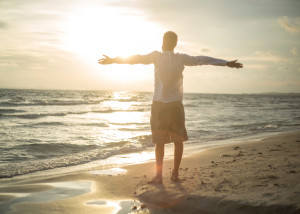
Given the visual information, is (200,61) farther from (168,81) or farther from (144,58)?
(144,58)

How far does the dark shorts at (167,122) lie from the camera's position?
4.38 metres

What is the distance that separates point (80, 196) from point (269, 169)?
2.91 metres

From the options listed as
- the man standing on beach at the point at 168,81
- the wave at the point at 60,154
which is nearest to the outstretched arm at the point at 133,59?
the man standing on beach at the point at 168,81

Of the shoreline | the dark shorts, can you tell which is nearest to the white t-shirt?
the dark shorts

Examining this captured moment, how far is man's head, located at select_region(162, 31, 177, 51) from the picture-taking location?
4391 mm

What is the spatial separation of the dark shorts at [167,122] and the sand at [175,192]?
27.3 inches

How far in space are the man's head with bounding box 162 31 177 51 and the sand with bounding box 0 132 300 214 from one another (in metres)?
2.03

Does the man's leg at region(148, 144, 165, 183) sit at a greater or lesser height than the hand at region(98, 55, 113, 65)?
lesser

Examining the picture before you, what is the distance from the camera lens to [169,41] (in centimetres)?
439

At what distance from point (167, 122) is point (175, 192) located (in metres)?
1.03

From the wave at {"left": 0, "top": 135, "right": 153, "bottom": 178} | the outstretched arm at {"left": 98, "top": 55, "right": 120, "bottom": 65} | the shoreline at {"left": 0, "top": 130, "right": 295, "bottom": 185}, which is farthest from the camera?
the wave at {"left": 0, "top": 135, "right": 153, "bottom": 178}

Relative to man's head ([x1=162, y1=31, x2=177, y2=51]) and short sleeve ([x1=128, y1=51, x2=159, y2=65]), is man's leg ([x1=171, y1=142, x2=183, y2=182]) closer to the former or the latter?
short sleeve ([x1=128, y1=51, x2=159, y2=65])

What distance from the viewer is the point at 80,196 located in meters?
4.25

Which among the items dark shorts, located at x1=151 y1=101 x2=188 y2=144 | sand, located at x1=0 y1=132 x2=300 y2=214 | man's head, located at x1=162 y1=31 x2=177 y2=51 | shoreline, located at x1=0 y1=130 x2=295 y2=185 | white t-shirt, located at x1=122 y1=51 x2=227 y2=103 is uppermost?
man's head, located at x1=162 y1=31 x2=177 y2=51
